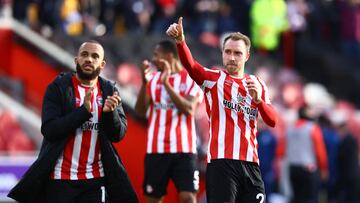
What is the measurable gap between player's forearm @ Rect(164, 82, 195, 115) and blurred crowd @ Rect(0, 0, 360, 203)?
5.68 m

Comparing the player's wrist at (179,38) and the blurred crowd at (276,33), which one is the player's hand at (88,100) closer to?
the player's wrist at (179,38)

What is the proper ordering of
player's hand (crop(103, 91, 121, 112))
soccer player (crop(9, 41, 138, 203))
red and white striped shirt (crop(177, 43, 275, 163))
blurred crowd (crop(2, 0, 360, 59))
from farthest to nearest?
blurred crowd (crop(2, 0, 360, 59)) < red and white striped shirt (crop(177, 43, 275, 163)) < soccer player (crop(9, 41, 138, 203)) < player's hand (crop(103, 91, 121, 112))

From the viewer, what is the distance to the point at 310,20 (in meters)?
27.2

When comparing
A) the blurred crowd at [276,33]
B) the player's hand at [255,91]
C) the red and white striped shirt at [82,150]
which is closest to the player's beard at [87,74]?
the red and white striped shirt at [82,150]

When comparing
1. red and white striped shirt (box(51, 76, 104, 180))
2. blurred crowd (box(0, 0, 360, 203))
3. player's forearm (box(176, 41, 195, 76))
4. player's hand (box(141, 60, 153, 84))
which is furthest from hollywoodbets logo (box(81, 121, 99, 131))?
blurred crowd (box(0, 0, 360, 203))

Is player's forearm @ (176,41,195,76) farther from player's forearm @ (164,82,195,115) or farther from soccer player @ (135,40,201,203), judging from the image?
soccer player @ (135,40,201,203)

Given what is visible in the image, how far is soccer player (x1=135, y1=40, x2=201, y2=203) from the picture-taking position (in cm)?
1252

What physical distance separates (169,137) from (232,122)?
2.33 m

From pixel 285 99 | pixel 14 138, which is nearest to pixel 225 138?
pixel 14 138

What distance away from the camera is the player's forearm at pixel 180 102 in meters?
12.2

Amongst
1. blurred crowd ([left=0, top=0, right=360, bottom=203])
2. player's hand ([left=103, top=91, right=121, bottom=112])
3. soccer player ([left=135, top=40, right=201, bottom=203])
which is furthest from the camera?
blurred crowd ([left=0, top=0, right=360, bottom=203])

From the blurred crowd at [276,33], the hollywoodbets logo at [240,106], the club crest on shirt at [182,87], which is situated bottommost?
the hollywoodbets logo at [240,106]

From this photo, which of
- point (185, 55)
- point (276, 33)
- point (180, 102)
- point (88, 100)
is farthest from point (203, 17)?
point (88, 100)

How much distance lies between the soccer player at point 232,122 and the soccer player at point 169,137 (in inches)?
83.5
